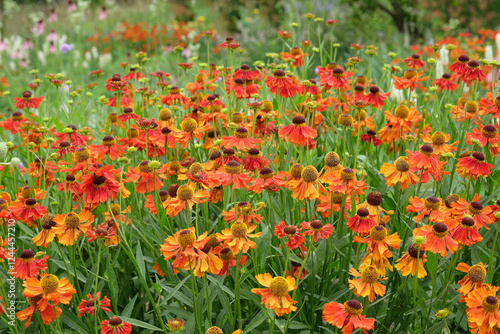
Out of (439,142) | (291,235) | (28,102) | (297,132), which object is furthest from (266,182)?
(28,102)

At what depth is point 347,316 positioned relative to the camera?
1.21 m

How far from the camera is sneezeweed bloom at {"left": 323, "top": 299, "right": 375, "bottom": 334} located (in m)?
1.18

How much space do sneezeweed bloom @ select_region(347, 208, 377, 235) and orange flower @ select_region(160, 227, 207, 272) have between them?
422 mm

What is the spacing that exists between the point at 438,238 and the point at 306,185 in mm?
379

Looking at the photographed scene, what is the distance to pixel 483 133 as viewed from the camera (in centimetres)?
162

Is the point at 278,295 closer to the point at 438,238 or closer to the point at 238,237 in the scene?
the point at 238,237

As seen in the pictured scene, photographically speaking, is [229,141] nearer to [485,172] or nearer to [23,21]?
[485,172]

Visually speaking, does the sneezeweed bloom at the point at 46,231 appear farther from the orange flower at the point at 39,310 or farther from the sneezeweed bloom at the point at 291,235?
the sneezeweed bloom at the point at 291,235

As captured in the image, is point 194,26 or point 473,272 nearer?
point 473,272

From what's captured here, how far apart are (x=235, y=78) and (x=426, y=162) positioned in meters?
0.91

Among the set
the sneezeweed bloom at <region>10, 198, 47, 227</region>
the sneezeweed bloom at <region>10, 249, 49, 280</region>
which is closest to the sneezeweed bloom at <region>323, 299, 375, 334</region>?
the sneezeweed bloom at <region>10, 249, 49, 280</region>

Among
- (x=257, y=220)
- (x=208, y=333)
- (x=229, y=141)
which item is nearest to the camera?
(x=208, y=333)

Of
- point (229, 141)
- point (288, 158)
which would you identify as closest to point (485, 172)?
point (288, 158)

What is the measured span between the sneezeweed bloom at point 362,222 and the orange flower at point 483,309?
0.97 feet
